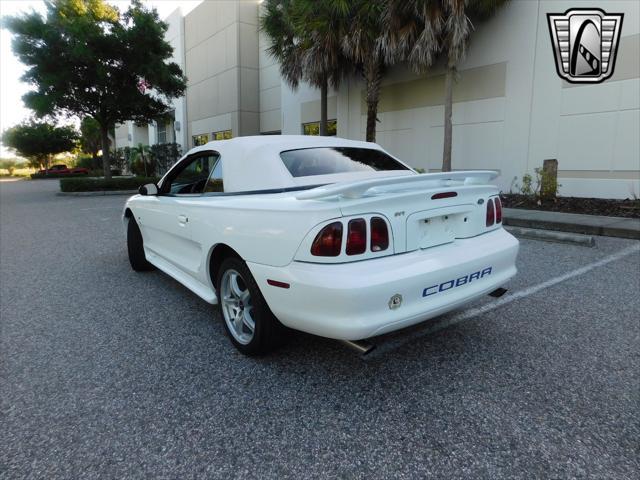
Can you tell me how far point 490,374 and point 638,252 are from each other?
183 inches

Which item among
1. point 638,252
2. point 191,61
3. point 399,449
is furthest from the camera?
point 191,61

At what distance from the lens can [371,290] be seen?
83.6 inches

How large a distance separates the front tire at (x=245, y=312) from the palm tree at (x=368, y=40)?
11.0 meters

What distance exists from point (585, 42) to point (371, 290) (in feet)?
37.9

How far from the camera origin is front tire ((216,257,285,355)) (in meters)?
2.56

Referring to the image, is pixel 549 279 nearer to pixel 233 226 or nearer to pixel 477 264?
pixel 477 264

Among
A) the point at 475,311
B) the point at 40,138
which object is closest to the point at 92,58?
the point at 475,311

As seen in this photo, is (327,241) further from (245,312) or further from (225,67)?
(225,67)

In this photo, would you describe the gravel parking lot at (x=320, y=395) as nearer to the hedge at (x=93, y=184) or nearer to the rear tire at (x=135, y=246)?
the rear tire at (x=135, y=246)

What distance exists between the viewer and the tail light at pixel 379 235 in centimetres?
226

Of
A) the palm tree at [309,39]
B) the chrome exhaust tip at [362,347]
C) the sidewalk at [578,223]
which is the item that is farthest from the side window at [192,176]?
the palm tree at [309,39]

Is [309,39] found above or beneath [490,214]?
above

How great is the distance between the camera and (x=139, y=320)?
3.49 metres

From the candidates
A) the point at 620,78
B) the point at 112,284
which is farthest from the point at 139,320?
the point at 620,78
